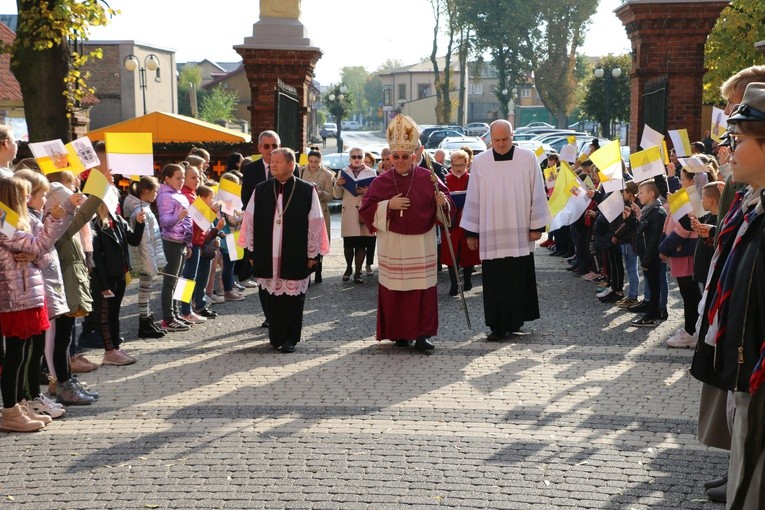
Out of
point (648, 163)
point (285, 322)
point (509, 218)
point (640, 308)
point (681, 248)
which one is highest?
point (648, 163)

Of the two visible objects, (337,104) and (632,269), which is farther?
(337,104)

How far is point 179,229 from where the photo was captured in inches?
400

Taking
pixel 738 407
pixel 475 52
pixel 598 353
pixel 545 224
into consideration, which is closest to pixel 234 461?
pixel 738 407

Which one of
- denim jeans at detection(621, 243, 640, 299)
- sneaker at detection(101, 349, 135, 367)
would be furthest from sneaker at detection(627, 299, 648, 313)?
sneaker at detection(101, 349, 135, 367)

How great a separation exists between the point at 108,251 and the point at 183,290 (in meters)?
1.52

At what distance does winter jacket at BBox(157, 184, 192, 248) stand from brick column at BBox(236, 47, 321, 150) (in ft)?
21.5

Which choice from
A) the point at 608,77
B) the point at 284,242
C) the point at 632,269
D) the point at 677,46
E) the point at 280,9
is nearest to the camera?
the point at 284,242

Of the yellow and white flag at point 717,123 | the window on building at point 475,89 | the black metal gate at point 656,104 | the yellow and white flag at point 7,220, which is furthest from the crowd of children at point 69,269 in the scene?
the window on building at point 475,89

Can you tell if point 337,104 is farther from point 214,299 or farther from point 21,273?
point 21,273

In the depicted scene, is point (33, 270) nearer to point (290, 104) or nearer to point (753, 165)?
point (753, 165)

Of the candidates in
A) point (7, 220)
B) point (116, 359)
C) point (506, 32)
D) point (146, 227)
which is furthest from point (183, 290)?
point (506, 32)

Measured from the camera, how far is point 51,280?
6.86 meters

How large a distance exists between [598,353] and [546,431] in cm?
261

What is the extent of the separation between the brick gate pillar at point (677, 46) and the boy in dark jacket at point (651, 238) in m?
5.13
